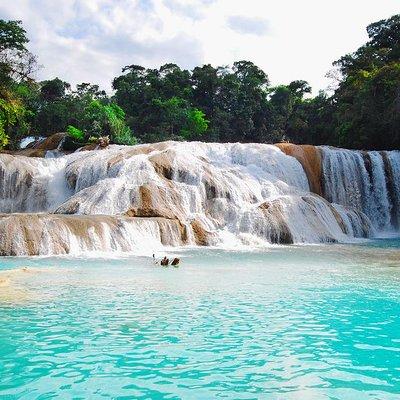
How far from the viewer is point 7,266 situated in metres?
13.4

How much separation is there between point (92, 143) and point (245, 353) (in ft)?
98.8

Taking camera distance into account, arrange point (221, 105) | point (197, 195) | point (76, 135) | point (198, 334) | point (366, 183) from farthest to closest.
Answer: point (221, 105) < point (76, 135) < point (366, 183) < point (197, 195) < point (198, 334)

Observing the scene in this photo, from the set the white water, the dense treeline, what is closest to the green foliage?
the dense treeline

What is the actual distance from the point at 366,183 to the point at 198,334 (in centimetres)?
2452

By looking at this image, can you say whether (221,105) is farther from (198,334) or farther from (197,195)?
(198,334)

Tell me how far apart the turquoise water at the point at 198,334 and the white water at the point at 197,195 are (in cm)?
610

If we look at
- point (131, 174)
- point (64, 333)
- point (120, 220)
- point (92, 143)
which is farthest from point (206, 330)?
point (92, 143)

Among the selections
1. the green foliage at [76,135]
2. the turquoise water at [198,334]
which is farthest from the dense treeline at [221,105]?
the turquoise water at [198,334]

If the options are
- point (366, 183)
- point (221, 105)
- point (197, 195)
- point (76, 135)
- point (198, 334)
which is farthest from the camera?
point (221, 105)

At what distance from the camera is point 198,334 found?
22.8ft

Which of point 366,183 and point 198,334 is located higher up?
point 366,183

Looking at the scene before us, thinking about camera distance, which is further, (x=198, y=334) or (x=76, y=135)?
(x=76, y=135)

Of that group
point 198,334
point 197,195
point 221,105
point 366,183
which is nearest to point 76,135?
point 197,195

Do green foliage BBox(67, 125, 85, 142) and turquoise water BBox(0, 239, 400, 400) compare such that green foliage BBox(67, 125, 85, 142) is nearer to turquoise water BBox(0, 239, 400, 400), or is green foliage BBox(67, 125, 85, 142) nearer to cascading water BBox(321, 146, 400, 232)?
cascading water BBox(321, 146, 400, 232)
